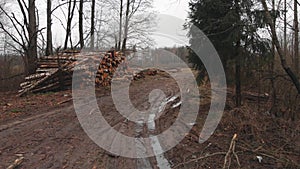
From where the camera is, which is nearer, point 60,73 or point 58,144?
point 58,144

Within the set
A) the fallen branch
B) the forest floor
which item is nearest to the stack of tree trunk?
the forest floor

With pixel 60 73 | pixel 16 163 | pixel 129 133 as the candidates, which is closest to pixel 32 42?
pixel 60 73

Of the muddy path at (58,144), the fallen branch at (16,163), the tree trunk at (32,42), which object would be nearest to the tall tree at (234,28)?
the muddy path at (58,144)

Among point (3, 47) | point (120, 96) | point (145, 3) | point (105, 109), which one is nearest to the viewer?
point (105, 109)

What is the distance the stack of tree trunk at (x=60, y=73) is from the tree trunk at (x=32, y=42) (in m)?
0.44

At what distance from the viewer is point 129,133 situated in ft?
18.7

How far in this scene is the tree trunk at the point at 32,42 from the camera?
12367mm

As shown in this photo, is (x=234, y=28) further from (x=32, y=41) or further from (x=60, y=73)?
(x=32, y=41)

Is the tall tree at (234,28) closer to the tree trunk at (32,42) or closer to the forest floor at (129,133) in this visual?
the forest floor at (129,133)

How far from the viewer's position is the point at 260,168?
14.1 ft

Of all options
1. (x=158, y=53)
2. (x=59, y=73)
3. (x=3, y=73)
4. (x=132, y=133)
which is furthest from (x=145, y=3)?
(x=132, y=133)

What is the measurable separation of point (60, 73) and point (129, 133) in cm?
655

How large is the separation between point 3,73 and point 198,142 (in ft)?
42.7

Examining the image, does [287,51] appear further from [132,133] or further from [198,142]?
[132,133]
